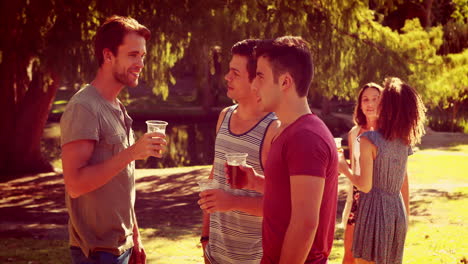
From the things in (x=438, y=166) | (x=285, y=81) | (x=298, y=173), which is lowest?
(x=438, y=166)

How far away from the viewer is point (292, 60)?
2824mm

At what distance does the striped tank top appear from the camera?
371cm

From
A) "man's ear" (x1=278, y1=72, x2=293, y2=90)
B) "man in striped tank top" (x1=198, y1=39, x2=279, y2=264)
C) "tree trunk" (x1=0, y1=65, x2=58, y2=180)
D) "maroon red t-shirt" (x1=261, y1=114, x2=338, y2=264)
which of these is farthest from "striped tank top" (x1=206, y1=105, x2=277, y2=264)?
"tree trunk" (x1=0, y1=65, x2=58, y2=180)

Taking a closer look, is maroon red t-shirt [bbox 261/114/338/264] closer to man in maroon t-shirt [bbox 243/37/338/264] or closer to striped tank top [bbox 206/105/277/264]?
man in maroon t-shirt [bbox 243/37/338/264]

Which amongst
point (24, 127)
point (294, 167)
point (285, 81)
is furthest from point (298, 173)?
point (24, 127)

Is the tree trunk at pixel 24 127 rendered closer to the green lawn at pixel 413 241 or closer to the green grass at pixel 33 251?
the green lawn at pixel 413 241

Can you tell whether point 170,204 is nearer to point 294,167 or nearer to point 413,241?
point 413,241

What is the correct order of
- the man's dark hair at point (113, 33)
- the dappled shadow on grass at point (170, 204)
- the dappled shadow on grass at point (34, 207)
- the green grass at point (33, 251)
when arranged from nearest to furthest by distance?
the man's dark hair at point (113, 33), the green grass at point (33, 251), the dappled shadow on grass at point (34, 207), the dappled shadow on grass at point (170, 204)

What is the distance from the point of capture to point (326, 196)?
9.05 ft

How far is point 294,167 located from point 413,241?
6799 mm

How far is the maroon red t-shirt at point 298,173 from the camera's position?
264 cm

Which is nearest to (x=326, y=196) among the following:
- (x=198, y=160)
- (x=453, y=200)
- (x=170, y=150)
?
(x=453, y=200)

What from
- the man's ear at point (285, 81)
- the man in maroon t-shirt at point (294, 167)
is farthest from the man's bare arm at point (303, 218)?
the man's ear at point (285, 81)

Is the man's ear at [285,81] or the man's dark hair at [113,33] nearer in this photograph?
the man's ear at [285,81]
